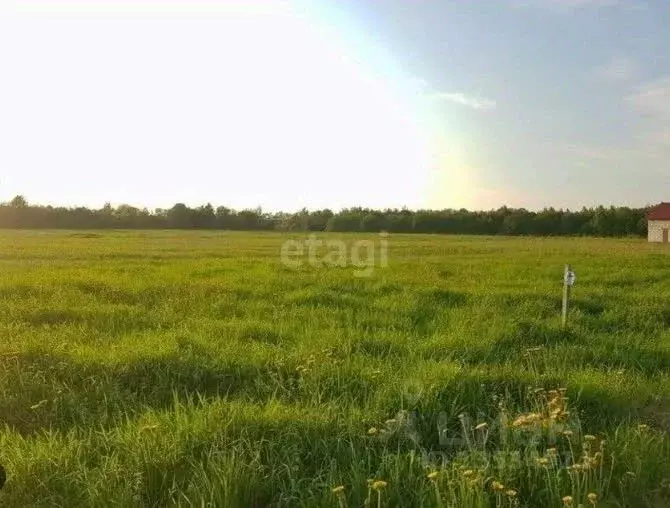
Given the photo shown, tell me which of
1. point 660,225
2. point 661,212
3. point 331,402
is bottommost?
point 331,402

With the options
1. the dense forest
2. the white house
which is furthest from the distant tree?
the white house

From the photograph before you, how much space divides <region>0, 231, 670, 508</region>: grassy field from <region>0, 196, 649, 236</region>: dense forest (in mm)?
62174

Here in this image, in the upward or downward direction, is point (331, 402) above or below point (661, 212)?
below

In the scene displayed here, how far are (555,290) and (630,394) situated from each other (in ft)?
25.3

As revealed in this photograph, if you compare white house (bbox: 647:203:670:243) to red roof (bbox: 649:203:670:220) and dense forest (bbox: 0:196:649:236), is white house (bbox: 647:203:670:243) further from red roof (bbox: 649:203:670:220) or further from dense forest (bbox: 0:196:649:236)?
dense forest (bbox: 0:196:649:236)

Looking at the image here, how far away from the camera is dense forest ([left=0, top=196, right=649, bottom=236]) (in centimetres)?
7106

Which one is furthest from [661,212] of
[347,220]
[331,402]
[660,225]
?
[331,402]

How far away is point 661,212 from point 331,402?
186ft

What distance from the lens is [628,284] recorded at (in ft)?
52.6

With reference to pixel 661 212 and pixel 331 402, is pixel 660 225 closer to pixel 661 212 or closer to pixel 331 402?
pixel 661 212

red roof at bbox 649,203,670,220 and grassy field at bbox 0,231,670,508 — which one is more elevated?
red roof at bbox 649,203,670,220

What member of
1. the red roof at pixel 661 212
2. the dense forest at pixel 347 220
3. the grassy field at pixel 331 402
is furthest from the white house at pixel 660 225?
the grassy field at pixel 331 402

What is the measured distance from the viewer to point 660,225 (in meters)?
54.5

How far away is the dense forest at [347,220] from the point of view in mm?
71062
